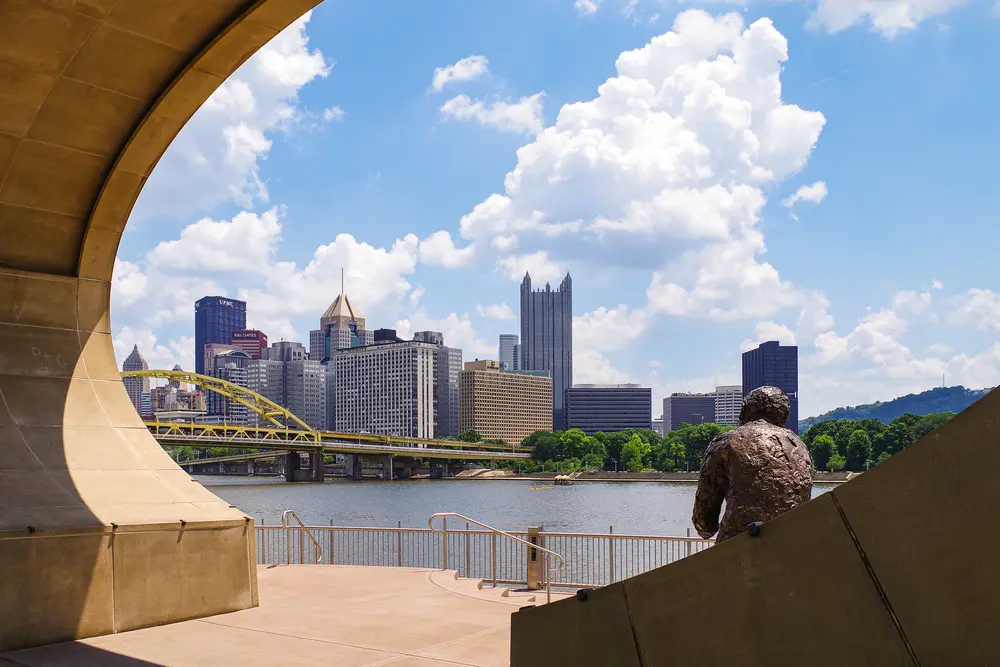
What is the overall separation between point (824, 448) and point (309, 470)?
67.7 metres

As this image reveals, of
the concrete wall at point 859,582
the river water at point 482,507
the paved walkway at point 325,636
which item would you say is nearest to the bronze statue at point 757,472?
the concrete wall at point 859,582

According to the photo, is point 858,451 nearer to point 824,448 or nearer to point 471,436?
point 824,448

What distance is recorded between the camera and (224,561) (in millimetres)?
12016

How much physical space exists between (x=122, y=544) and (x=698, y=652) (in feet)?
27.9

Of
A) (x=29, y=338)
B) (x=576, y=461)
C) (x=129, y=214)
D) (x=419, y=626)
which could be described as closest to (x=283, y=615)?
(x=419, y=626)

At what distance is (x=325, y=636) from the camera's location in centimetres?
1065

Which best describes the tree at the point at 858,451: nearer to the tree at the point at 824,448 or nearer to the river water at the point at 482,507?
the tree at the point at 824,448

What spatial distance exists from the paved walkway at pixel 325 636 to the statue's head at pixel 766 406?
15.1 ft

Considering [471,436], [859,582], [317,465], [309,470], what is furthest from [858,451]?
[859,582]

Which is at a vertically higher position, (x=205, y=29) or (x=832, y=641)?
(x=205, y=29)

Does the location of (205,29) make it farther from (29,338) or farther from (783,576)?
(783,576)

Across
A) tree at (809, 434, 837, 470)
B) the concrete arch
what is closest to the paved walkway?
the concrete arch

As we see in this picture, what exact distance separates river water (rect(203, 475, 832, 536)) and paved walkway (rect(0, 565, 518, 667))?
23135 millimetres

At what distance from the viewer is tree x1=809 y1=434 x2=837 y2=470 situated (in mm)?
117062
